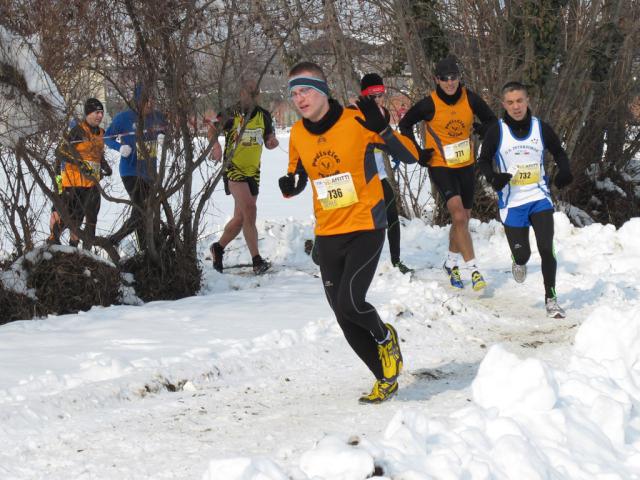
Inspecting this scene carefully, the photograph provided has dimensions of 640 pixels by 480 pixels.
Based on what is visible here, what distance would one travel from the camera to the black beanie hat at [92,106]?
755cm

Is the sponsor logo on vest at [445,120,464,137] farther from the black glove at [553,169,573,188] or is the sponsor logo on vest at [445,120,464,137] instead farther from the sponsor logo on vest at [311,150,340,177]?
the sponsor logo on vest at [311,150,340,177]

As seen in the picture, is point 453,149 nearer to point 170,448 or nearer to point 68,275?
point 68,275

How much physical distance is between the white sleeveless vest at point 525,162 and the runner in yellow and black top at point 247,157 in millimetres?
2396

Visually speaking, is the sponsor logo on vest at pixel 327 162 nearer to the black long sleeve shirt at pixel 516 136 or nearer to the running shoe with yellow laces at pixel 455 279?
the black long sleeve shirt at pixel 516 136

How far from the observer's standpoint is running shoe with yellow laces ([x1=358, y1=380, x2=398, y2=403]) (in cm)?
500

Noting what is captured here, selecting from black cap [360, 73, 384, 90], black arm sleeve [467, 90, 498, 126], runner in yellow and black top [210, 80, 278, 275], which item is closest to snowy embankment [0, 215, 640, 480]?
runner in yellow and black top [210, 80, 278, 275]

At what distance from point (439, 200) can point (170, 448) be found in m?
8.85

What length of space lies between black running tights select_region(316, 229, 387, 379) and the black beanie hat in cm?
315

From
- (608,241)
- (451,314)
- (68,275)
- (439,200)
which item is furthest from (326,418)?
(439,200)

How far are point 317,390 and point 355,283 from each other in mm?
776

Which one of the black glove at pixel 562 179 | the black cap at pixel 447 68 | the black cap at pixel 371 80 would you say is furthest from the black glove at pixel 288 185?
the black cap at pixel 447 68

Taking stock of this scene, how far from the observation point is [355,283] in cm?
498

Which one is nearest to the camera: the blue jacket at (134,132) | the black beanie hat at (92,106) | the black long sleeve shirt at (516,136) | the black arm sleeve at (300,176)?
the black arm sleeve at (300,176)

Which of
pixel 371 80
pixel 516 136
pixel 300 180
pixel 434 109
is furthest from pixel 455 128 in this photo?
pixel 300 180
